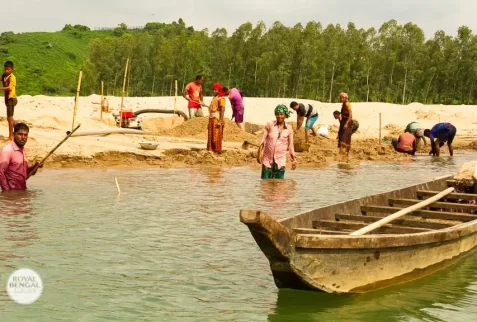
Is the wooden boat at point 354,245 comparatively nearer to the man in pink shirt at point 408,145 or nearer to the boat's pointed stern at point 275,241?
the boat's pointed stern at point 275,241

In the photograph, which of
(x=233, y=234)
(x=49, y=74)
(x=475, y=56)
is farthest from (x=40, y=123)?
(x=49, y=74)

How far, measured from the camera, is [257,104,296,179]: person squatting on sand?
10238 mm

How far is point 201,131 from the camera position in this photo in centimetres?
1994

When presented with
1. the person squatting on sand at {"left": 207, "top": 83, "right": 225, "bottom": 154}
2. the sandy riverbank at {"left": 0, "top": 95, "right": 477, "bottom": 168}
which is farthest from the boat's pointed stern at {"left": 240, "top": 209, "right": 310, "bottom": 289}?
the person squatting on sand at {"left": 207, "top": 83, "right": 225, "bottom": 154}

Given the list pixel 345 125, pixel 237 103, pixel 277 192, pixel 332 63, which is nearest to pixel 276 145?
pixel 277 192

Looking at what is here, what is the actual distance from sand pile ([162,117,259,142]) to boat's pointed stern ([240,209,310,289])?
48.1 feet

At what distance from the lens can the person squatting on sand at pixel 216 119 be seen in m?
14.8

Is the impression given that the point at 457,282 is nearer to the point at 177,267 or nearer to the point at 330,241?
the point at 330,241

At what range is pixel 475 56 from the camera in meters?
52.8

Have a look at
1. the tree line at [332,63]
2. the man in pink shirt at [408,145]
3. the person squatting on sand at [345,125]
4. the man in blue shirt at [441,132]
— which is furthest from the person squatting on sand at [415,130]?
the tree line at [332,63]

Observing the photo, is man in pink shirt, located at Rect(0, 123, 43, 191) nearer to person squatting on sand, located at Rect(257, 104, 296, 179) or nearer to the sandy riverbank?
person squatting on sand, located at Rect(257, 104, 296, 179)

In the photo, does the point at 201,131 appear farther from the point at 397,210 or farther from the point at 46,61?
the point at 46,61

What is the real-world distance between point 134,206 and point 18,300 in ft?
14.5

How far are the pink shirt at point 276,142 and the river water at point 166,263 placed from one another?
67 centimetres
